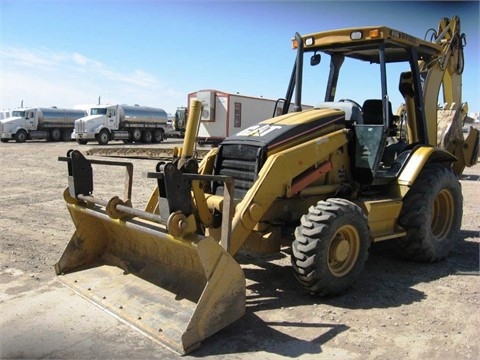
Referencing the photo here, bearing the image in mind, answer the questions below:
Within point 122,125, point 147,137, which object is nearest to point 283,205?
point 122,125

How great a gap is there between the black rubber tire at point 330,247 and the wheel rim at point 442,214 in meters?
1.93

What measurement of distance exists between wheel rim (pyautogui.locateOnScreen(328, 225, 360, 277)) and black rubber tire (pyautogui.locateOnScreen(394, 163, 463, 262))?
1.19 meters

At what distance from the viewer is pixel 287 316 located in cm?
431

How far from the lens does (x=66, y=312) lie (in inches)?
170

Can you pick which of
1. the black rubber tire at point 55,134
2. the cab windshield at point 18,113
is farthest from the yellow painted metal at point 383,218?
the black rubber tire at point 55,134

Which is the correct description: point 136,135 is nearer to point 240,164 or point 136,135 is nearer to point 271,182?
point 240,164

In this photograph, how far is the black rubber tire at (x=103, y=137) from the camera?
3062cm

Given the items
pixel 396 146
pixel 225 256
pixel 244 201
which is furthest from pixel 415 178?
pixel 225 256

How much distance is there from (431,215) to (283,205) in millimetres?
2064

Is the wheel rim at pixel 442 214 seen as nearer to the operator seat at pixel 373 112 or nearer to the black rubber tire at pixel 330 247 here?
the operator seat at pixel 373 112

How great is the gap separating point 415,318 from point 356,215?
107cm

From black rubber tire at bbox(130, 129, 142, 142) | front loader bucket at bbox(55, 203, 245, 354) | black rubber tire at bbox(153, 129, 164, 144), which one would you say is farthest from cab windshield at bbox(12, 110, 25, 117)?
front loader bucket at bbox(55, 203, 245, 354)

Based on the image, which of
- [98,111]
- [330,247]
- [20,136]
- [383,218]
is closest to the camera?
[330,247]

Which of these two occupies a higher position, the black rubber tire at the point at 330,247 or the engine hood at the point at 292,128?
the engine hood at the point at 292,128
